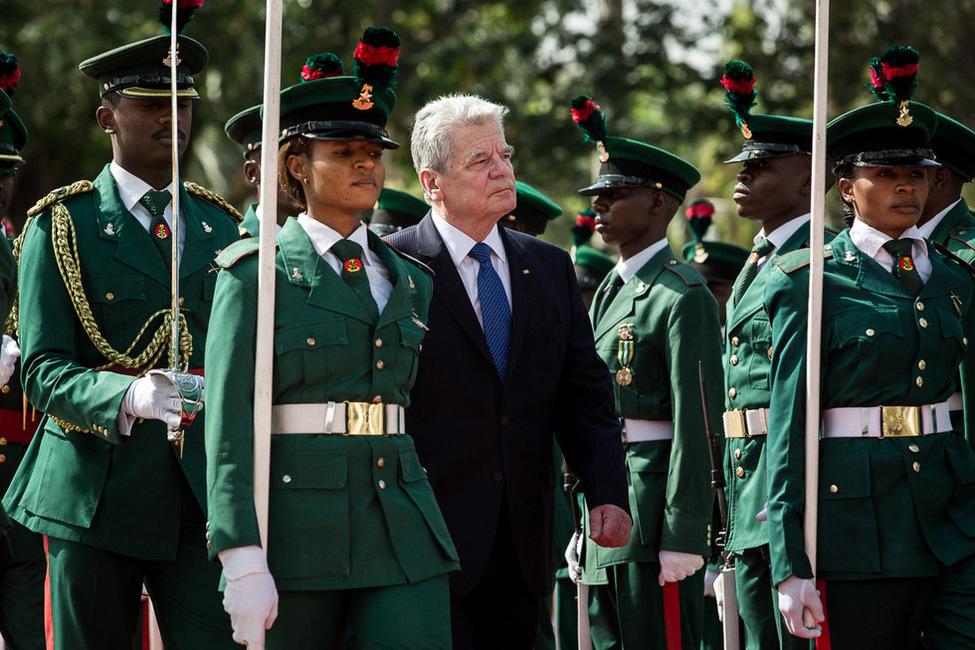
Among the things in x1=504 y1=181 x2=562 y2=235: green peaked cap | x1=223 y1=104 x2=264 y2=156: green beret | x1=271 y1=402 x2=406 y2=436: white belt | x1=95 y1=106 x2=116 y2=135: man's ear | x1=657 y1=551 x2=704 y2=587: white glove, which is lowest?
x1=657 y1=551 x2=704 y2=587: white glove

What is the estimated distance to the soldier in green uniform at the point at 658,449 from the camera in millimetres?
6543

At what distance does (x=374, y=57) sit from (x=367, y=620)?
1.65 meters

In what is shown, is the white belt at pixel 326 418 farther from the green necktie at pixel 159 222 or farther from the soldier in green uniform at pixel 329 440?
the green necktie at pixel 159 222

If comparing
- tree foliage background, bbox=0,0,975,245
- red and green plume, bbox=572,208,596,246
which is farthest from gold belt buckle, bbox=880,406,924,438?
tree foliage background, bbox=0,0,975,245

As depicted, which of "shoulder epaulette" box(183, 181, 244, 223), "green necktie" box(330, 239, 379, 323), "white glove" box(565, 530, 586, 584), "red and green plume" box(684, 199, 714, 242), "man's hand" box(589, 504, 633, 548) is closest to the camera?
"green necktie" box(330, 239, 379, 323)

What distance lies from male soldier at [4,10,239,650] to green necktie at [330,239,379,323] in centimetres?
77

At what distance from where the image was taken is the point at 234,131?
297 inches

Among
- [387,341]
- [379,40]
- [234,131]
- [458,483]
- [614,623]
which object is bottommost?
[614,623]

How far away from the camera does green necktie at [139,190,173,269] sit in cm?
546

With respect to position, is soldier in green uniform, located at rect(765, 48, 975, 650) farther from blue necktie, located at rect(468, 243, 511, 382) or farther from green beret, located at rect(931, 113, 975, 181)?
green beret, located at rect(931, 113, 975, 181)

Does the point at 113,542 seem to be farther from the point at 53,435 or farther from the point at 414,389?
the point at 414,389

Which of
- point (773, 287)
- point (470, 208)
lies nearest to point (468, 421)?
point (470, 208)

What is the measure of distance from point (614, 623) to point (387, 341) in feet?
9.12

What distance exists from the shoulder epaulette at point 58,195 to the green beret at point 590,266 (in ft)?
16.1
